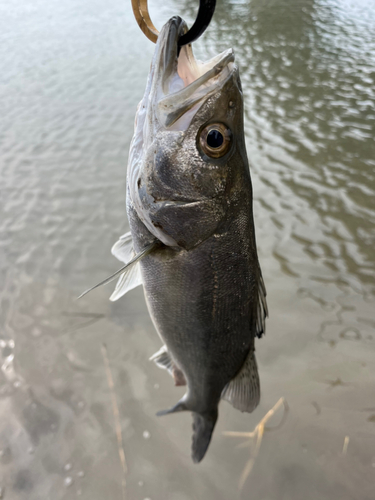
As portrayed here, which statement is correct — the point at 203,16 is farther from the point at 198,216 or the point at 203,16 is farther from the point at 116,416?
the point at 116,416

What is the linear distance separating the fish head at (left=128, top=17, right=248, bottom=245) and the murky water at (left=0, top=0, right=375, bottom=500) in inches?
87.4

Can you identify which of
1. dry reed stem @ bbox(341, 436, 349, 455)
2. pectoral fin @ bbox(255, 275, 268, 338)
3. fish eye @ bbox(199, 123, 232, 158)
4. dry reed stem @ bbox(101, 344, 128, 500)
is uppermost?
fish eye @ bbox(199, 123, 232, 158)

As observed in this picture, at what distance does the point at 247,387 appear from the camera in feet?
5.86

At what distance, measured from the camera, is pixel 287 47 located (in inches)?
350

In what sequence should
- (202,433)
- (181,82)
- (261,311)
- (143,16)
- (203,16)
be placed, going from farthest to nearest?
1. (202,433)
2. (261,311)
3. (181,82)
4. (143,16)
5. (203,16)

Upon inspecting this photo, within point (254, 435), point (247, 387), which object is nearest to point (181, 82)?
point (247, 387)

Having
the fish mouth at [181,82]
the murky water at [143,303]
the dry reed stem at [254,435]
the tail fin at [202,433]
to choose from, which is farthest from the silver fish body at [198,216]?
the murky water at [143,303]

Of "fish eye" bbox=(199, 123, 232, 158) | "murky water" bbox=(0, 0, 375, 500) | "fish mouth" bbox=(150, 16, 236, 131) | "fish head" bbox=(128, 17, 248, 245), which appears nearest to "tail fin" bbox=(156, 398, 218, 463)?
"murky water" bbox=(0, 0, 375, 500)

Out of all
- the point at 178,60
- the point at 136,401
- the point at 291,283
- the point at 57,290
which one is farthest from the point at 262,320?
the point at 57,290

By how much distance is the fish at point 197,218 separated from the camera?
4.20 feet

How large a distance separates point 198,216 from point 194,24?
0.64 metres

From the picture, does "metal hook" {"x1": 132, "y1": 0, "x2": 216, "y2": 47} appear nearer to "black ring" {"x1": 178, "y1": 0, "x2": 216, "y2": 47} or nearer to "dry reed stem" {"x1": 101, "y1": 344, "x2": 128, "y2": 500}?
"black ring" {"x1": 178, "y1": 0, "x2": 216, "y2": 47}

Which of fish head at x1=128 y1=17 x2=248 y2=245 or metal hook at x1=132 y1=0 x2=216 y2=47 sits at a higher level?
metal hook at x1=132 y1=0 x2=216 y2=47

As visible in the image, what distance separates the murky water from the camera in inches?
108
